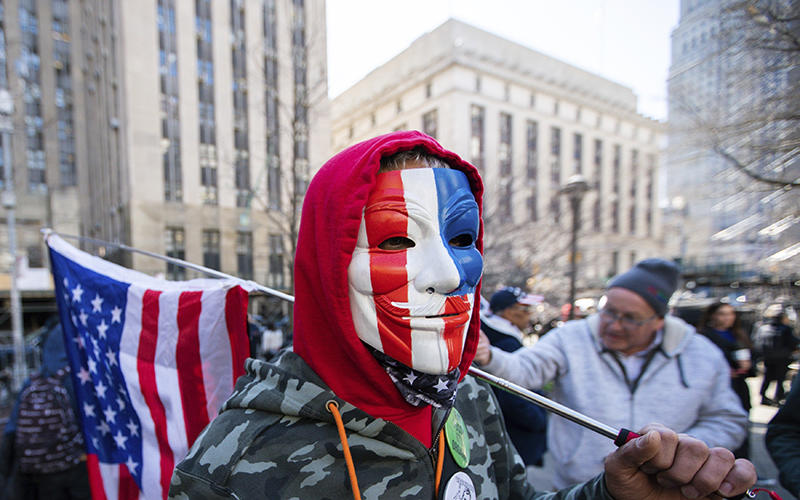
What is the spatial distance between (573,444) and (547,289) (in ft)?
35.2

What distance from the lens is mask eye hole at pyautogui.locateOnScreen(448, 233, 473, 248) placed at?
4.16 ft

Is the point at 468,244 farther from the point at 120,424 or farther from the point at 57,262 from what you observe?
the point at 57,262

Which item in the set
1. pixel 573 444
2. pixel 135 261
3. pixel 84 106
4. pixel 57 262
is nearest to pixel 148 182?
pixel 135 261

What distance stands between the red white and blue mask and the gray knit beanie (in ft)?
5.39

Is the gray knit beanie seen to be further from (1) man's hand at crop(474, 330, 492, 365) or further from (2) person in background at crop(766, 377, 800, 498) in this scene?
(1) man's hand at crop(474, 330, 492, 365)

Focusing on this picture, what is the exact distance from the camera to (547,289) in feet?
40.7

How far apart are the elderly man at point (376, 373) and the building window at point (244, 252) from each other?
21555mm

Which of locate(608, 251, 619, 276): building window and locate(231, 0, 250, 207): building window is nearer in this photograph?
locate(231, 0, 250, 207): building window

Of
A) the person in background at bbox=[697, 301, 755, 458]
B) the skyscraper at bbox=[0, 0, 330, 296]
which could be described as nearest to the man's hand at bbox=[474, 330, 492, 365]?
the person in background at bbox=[697, 301, 755, 458]

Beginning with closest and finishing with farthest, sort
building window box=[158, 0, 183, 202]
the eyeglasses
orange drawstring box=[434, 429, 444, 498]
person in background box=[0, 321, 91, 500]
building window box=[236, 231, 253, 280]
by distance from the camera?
orange drawstring box=[434, 429, 444, 498] < the eyeglasses < person in background box=[0, 321, 91, 500] < building window box=[158, 0, 183, 202] < building window box=[236, 231, 253, 280]

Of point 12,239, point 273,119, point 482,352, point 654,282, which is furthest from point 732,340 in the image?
point 12,239

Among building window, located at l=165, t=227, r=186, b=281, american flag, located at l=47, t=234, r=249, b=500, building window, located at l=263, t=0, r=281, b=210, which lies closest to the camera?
american flag, located at l=47, t=234, r=249, b=500

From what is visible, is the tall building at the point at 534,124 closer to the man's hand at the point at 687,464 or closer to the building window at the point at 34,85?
the man's hand at the point at 687,464

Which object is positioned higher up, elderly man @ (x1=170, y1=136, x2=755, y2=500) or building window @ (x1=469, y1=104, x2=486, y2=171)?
building window @ (x1=469, y1=104, x2=486, y2=171)
